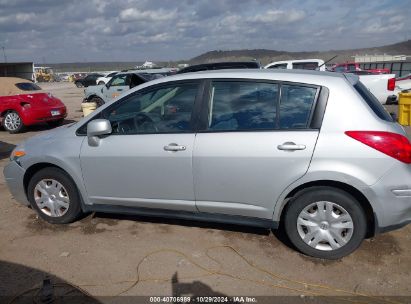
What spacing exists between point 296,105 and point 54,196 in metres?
2.87

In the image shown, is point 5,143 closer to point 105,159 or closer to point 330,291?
point 105,159

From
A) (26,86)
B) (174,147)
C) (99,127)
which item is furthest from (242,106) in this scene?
(26,86)

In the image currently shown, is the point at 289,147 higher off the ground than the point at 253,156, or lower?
higher

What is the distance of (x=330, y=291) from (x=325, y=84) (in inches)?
69.3

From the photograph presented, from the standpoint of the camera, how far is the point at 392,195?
11.1ft

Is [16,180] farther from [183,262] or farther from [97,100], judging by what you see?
[97,100]

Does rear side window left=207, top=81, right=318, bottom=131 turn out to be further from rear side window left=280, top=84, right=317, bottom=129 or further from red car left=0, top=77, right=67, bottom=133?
red car left=0, top=77, right=67, bottom=133

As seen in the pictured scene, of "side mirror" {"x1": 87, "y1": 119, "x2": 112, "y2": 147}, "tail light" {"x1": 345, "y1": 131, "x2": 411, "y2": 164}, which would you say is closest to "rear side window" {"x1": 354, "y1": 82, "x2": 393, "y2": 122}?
"tail light" {"x1": 345, "y1": 131, "x2": 411, "y2": 164}

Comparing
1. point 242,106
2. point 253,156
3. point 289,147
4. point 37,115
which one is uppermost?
point 242,106

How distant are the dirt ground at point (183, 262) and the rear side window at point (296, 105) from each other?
1.27 meters

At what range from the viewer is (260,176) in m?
3.60

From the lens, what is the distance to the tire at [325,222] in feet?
11.5

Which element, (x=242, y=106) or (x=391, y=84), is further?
(x=391, y=84)

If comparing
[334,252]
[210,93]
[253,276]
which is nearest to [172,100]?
[210,93]
